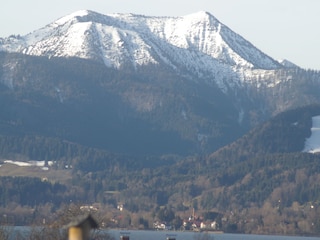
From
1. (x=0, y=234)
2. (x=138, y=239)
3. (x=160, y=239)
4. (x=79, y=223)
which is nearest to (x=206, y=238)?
(x=138, y=239)

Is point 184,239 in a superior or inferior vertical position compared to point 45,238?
superior

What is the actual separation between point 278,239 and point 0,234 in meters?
131

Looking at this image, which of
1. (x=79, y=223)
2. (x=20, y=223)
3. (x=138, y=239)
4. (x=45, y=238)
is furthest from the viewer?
(x=20, y=223)

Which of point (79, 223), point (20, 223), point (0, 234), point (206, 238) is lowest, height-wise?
point (79, 223)

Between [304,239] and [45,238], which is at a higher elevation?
[304,239]

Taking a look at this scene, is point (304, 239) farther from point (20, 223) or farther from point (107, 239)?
point (107, 239)

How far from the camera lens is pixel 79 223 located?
34.0 feet

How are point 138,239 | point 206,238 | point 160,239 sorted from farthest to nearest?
1. point 160,239
2. point 138,239
3. point 206,238

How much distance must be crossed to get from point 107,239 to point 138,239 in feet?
226

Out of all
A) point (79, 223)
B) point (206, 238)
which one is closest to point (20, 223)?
point (206, 238)

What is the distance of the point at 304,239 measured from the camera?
19388 centimetres

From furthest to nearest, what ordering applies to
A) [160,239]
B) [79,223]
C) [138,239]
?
[160,239]
[138,239]
[79,223]

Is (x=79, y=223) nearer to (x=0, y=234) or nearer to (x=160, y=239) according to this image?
(x=0, y=234)

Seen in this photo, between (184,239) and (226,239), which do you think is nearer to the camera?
(184,239)
